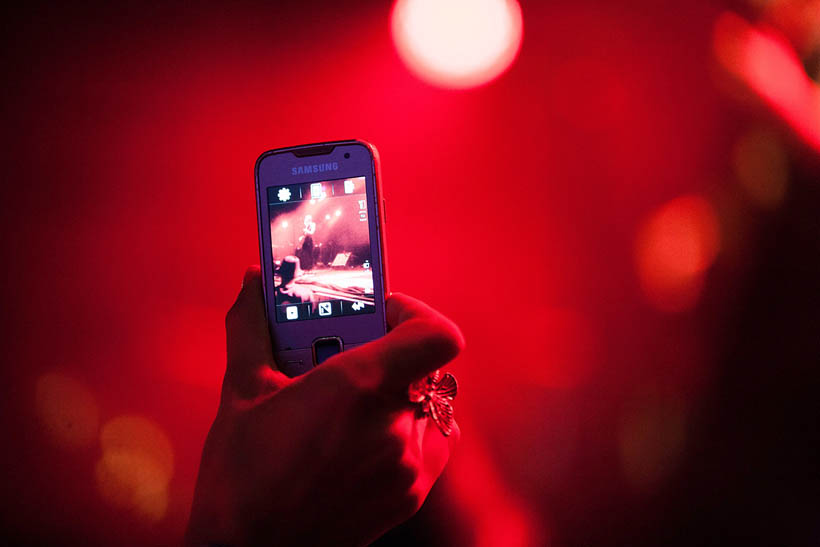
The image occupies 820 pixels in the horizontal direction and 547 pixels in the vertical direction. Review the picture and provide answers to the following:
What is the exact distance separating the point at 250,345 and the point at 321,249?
16 cm

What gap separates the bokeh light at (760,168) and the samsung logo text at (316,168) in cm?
67

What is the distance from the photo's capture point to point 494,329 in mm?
778

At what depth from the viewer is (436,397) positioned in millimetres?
574

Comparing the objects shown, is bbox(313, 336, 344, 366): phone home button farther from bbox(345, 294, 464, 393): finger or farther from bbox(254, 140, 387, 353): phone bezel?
bbox(345, 294, 464, 393): finger

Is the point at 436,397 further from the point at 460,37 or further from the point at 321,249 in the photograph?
the point at 460,37

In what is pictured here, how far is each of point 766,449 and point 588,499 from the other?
302mm

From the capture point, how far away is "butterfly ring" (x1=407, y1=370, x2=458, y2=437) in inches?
20.0

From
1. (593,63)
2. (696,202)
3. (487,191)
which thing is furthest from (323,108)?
(696,202)

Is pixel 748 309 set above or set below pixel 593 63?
below

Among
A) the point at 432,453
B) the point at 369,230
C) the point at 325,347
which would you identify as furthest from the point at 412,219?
the point at 432,453

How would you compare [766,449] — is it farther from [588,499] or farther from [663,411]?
[588,499]

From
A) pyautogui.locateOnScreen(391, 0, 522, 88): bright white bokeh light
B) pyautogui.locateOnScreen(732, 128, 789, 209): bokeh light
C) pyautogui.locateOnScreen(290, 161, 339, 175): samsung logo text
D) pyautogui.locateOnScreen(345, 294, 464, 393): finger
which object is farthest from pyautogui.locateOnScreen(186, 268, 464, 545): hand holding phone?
pyautogui.locateOnScreen(732, 128, 789, 209): bokeh light

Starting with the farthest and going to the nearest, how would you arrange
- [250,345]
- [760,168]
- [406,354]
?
[760,168]
[250,345]
[406,354]

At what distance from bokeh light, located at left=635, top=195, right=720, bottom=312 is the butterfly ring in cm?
41
